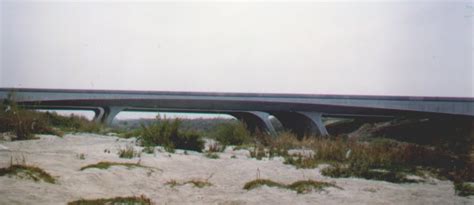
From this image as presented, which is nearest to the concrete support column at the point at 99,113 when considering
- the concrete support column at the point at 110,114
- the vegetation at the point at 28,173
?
the concrete support column at the point at 110,114

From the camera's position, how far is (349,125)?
5659 cm

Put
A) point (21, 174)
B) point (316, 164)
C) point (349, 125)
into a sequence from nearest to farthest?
point (21, 174) → point (316, 164) → point (349, 125)

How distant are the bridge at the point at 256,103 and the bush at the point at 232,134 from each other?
54.1 feet

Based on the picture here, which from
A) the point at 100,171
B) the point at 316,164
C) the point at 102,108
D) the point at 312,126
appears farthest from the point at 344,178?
the point at 102,108

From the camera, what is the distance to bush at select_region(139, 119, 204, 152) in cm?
1169

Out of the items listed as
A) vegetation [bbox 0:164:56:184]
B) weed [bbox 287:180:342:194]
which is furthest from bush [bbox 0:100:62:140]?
weed [bbox 287:180:342:194]

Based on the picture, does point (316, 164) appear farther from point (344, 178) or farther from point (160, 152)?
point (160, 152)

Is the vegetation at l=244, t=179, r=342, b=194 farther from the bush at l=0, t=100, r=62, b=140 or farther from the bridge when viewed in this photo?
the bridge

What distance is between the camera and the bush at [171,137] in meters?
11.7

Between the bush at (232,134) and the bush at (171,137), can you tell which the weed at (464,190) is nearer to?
the bush at (171,137)

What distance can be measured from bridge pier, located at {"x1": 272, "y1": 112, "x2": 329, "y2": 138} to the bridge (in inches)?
3.7

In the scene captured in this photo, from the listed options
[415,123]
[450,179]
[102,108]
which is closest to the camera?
[450,179]

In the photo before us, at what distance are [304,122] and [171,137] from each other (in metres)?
27.0

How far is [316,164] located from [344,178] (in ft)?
5.55
